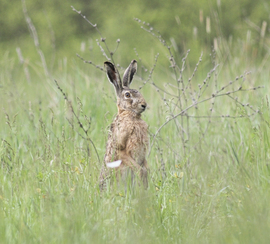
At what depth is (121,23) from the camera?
15.1 meters

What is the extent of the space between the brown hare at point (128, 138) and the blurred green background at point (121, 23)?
29.4 feet

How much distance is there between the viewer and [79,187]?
3.24m

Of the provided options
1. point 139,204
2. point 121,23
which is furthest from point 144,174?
point 121,23

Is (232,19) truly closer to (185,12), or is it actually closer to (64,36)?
(185,12)

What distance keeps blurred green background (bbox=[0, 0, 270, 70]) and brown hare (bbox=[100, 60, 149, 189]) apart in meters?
8.95

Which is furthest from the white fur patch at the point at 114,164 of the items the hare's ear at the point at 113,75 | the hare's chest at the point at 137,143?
the hare's ear at the point at 113,75

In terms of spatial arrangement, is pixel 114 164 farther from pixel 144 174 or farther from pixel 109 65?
pixel 109 65

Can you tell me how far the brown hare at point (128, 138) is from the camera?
12.9 feet

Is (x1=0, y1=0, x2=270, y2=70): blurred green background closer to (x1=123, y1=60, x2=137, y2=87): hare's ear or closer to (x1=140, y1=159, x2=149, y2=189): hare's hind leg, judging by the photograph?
(x1=123, y1=60, x2=137, y2=87): hare's ear

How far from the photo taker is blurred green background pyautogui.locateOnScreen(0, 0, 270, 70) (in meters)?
14.0

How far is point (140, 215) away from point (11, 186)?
1.25 metres

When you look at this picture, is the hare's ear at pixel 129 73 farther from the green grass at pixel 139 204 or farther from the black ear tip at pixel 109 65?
the green grass at pixel 139 204

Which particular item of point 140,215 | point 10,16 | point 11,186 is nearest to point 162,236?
point 140,215

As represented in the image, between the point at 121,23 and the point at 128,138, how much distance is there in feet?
38.1
